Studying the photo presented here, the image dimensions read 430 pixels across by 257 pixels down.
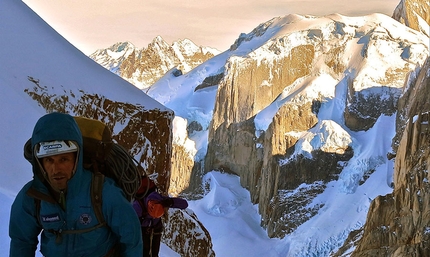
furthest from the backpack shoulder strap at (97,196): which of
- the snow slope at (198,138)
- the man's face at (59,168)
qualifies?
the snow slope at (198,138)

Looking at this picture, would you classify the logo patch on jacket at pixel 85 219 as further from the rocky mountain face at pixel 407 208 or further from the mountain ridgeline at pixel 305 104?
the mountain ridgeline at pixel 305 104

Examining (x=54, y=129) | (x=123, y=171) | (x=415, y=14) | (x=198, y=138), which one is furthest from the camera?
(x=198, y=138)

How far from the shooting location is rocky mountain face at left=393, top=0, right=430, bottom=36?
105062 mm

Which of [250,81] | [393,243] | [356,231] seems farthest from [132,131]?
[250,81]

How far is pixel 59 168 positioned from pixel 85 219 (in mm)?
308

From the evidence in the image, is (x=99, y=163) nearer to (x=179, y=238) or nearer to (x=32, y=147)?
(x=32, y=147)

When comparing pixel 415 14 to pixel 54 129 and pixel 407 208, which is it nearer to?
pixel 407 208

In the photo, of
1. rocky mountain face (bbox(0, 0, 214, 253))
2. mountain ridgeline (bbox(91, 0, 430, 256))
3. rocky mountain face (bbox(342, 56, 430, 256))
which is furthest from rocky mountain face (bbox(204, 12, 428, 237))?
rocky mountain face (bbox(0, 0, 214, 253))

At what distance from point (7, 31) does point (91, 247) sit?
10.3 metres

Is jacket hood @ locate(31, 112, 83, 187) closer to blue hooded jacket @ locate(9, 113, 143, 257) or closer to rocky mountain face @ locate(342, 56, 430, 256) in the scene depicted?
blue hooded jacket @ locate(9, 113, 143, 257)

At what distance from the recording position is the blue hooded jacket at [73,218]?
292cm

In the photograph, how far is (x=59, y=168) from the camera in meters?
2.88

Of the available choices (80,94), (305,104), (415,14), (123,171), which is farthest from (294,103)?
(123,171)

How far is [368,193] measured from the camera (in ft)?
243
